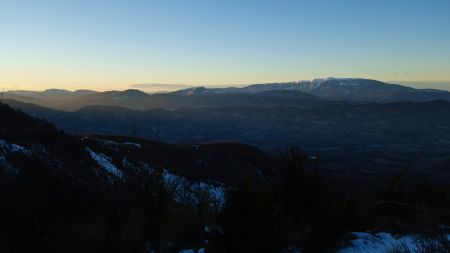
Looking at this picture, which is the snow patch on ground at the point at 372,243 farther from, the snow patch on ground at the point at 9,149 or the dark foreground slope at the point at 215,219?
the snow patch on ground at the point at 9,149

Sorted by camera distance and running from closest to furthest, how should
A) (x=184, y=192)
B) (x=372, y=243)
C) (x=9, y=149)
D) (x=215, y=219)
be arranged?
(x=215, y=219)
(x=372, y=243)
(x=184, y=192)
(x=9, y=149)

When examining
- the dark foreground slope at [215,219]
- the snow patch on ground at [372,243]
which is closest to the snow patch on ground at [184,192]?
the dark foreground slope at [215,219]

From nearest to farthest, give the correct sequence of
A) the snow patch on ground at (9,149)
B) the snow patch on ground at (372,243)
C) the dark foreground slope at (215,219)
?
the dark foreground slope at (215,219), the snow patch on ground at (372,243), the snow patch on ground at (9,149)

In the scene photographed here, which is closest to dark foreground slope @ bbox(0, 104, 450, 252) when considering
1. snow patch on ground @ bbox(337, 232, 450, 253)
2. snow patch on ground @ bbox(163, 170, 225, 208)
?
snow patch on ground @ bbox(163, 170, 225, 208)

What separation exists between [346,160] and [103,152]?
119 m

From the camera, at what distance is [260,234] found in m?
7.75

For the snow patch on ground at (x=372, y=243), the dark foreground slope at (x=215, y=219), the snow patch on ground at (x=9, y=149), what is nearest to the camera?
the dark foreground slope at (x=215, y=219)

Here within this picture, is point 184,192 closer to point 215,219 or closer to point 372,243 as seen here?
point 372,243

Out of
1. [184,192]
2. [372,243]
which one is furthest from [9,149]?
[372,243]

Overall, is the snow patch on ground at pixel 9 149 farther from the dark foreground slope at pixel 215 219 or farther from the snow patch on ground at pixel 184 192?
the dark foreground slope at pixel 215 219

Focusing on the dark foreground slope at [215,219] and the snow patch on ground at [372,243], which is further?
the snow patch on ground at [372,243]

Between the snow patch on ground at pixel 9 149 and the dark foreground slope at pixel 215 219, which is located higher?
the dark foreground slope at pixel 215 219

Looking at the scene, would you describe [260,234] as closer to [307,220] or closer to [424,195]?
[307,220]

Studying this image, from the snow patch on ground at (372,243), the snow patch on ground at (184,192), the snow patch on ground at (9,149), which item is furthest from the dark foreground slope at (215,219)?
the snow patch on ground at (9,149)
